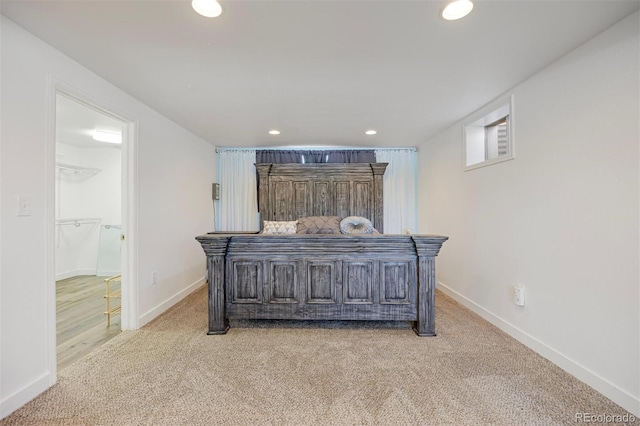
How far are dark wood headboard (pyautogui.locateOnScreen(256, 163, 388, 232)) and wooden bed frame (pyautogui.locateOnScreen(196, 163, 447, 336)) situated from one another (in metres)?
2.12

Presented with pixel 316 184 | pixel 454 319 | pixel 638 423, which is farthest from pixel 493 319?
pixel 316 184

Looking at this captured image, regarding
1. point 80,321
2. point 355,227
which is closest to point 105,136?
point 80,321

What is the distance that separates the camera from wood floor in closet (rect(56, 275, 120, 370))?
227 centimetres

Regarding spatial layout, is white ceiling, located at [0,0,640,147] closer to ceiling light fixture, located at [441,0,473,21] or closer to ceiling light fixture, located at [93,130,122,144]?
ceiling light fixture, located at [441,0,473,21]

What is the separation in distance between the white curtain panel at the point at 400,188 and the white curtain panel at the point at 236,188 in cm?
236

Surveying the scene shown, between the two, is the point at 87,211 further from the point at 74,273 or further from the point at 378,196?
the point at 378,196

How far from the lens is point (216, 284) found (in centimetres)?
253

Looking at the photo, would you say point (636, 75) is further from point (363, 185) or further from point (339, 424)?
point (363, 185)

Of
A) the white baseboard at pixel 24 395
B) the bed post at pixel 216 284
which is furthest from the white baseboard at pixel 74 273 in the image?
the bed post at pixel 216 284

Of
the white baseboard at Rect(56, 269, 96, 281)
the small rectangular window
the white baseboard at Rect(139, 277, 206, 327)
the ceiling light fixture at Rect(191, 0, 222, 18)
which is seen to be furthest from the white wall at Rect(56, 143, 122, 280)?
the small rectangular window

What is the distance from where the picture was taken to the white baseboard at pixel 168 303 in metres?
2.75

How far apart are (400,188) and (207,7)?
13.5 feet

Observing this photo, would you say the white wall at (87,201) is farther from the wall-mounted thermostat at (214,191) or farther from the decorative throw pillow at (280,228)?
the decorative throw pillow at (280,228)

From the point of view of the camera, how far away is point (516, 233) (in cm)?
239
